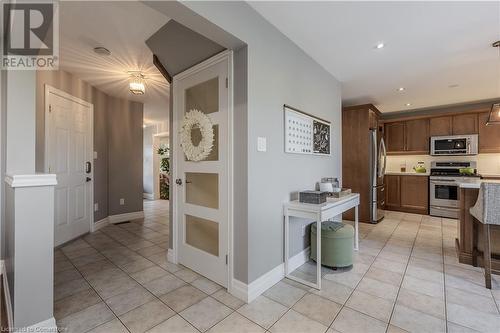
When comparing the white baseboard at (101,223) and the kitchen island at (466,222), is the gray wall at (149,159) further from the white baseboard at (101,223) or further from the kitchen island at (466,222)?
the kitchen island at (466,222)

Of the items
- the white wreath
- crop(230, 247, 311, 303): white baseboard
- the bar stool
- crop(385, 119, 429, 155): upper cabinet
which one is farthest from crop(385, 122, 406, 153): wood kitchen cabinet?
the white wreath

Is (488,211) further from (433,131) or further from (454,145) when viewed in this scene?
(433,131)

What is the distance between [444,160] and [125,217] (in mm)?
7045

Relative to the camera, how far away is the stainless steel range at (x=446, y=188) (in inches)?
184

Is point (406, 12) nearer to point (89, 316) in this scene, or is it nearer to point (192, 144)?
point (192, 144)

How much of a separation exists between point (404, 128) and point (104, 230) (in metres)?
6.73

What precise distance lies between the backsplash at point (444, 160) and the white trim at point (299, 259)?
4639 millimetres

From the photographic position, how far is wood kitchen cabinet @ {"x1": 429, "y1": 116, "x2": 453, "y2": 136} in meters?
4.94

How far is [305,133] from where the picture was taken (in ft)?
8.77

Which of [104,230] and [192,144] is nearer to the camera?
[192,144]

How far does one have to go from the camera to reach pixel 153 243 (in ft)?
10.7

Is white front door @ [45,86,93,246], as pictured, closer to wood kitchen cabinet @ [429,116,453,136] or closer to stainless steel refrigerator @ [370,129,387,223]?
stainless steel refrigerator @ [370,129,387,223]

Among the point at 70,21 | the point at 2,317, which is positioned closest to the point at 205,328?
the point at 2,317

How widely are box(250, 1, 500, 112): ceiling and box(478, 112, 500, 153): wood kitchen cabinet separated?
88 centimetres
